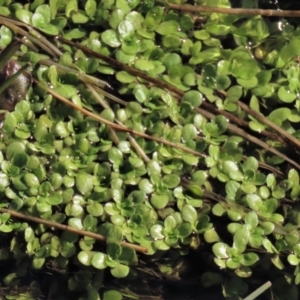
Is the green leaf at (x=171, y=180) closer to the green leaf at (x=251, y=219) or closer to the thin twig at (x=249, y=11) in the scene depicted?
the green leaf at (x=251, y=219)

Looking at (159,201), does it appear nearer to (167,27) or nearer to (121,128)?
(121,128)

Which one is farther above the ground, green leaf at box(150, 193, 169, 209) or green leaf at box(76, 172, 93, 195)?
green leaf at box(76, 172, 93, 195)

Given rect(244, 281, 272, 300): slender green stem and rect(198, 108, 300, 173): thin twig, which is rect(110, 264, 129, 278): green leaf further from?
rect(198, 108, 300, 173): thin twig

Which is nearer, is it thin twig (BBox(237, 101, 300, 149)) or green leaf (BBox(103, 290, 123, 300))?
green leaf (BBox(103, 290, 123, 300))

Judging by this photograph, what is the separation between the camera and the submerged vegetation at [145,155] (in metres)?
1.65

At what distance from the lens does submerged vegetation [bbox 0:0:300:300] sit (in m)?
1.65

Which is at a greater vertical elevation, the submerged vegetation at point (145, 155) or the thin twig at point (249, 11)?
the thin twig at point (249, 11)

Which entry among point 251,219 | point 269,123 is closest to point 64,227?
point 251,219

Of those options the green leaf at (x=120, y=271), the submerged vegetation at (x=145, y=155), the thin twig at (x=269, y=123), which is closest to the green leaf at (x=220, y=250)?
the submerged vegetation at (x=145, y=155)

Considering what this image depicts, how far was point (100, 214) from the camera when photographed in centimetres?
164

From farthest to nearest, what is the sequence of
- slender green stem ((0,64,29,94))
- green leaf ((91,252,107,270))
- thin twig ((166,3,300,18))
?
thin twig ((166,3,300,18)), green leaf ((91,252,107,270)), slender green stem ((0,64,29,94))

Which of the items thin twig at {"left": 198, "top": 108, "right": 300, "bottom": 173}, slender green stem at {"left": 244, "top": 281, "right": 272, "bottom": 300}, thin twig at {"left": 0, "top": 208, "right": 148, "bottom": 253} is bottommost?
slender green stem at {"left": 244, "top": 281, "right": 272, "bottom": 300}

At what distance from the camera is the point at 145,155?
5.61ft

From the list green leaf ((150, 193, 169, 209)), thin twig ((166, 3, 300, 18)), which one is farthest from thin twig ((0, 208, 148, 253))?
thin twig ((166, 3, 300, 18))
